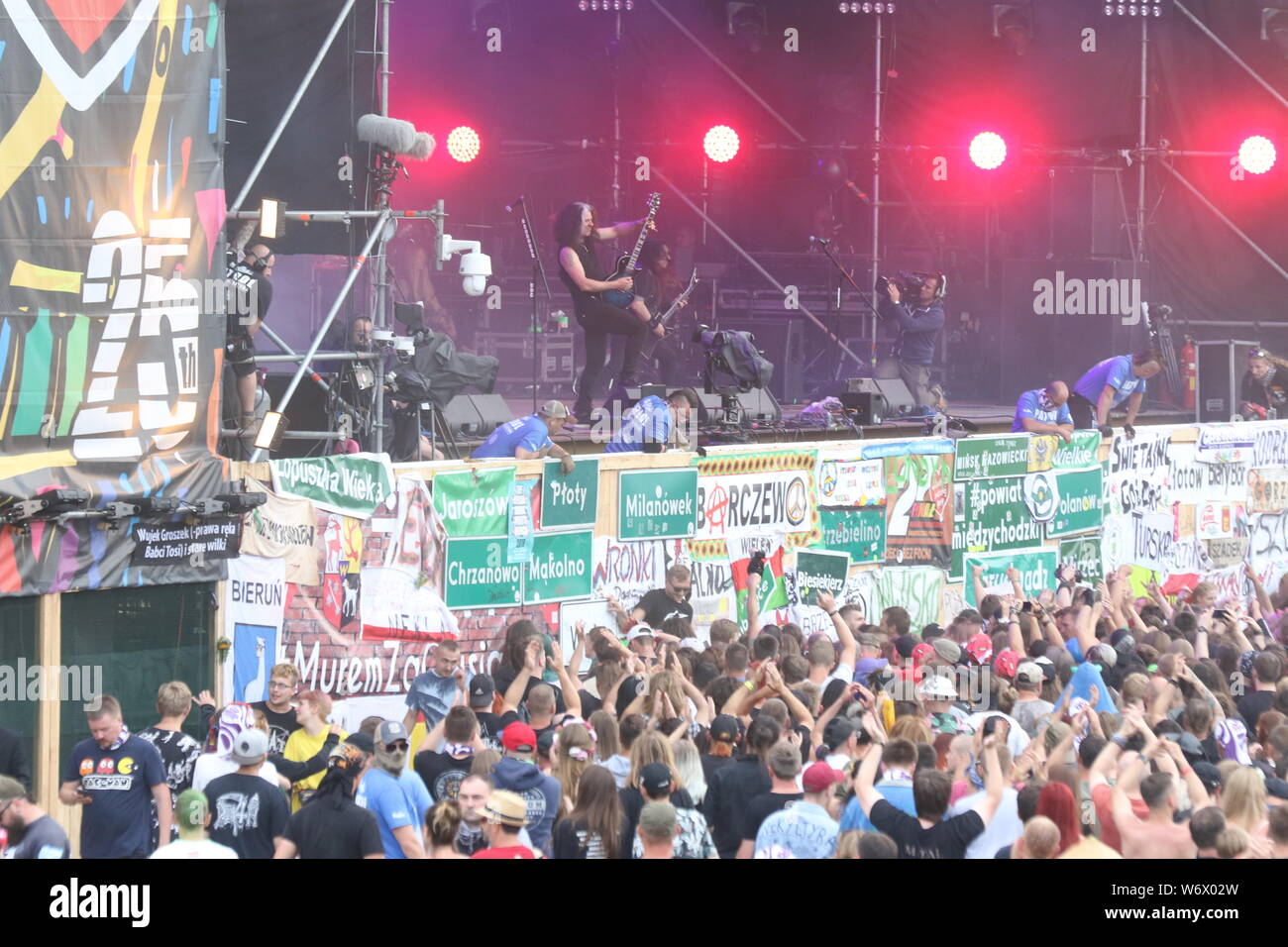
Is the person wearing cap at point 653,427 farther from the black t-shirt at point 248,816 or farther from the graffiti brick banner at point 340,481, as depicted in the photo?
the black t-shirt at point 248,816

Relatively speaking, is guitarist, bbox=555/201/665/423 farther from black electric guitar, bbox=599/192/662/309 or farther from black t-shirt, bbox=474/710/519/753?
black t-shirt, bbox=474/710/519/753

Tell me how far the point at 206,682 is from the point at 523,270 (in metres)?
10.9

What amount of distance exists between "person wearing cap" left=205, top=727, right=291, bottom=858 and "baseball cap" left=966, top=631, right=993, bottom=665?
5190 millimetres

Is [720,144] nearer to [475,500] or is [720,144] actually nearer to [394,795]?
[475,500]

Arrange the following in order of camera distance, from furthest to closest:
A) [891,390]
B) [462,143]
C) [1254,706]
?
[462,143], [891,390], [1254,706]

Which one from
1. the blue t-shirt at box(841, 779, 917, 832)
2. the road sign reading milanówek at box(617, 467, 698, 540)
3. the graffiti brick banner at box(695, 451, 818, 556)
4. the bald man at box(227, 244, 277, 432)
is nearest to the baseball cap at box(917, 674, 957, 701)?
the blue t-shirt at box(841, 779, 917, 832)

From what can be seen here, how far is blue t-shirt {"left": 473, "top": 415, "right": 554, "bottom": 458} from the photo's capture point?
1260 centimetres

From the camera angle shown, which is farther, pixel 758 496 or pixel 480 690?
pixel 758 496

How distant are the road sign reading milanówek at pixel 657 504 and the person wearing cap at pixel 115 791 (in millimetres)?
5564

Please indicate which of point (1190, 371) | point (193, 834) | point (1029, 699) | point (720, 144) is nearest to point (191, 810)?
point (193, 834)

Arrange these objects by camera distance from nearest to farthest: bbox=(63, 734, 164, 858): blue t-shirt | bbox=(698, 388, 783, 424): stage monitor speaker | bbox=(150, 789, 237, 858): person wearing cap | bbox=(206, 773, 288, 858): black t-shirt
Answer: bbox=(150, 789, 237, 858): person wearing cap, bbox=(206, 773, 288, 858): black t-shirt, bbox=(63, 734, 164, 858): blue t-shirt, bbox=(698, 388, 783, 424): stage monitor speaker

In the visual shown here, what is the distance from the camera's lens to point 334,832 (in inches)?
272

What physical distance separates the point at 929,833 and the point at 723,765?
4.19 ft

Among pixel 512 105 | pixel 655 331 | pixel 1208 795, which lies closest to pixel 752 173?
pixel 512 105
